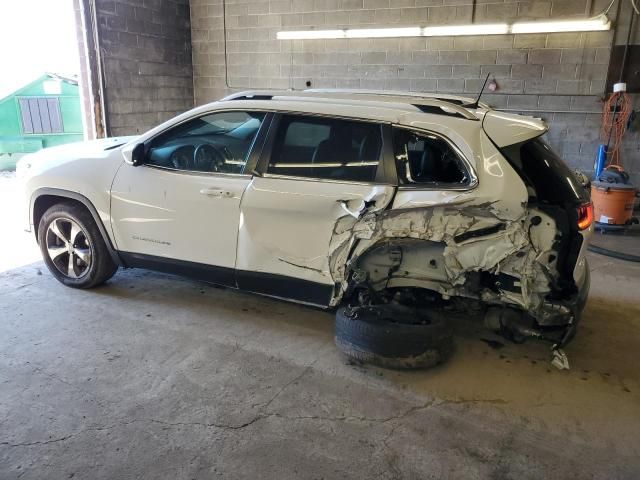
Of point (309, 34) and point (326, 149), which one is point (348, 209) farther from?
point (309, 34)

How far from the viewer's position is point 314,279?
332cm

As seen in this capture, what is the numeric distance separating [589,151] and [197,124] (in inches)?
235

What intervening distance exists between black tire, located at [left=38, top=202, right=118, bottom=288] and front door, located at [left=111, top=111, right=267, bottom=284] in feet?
0.78

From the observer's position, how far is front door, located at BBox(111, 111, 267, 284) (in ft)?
11.3

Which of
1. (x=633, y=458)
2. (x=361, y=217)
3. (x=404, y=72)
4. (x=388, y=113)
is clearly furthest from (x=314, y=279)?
(x=404, y=72)

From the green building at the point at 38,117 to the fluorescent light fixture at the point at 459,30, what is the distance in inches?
184

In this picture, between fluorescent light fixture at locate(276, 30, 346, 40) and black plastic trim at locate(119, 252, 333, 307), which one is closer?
black plastic trim at locate(119, 252, 333, 307)

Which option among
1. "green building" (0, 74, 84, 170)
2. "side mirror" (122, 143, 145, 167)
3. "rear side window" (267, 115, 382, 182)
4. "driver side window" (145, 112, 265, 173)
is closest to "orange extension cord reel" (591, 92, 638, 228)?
"rear side window" (267, 115, 382, 182)

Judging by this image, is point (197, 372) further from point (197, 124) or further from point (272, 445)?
point (197, 124)

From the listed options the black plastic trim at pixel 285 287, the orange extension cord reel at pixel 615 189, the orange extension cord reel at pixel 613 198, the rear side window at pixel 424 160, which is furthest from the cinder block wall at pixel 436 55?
the black plastic trim at pixel 285 287

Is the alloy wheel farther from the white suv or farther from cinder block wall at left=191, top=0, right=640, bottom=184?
cinder block wall at left=191, top=0, right=640, bottom=184

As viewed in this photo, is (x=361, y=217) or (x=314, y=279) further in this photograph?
(x=314, y=279)

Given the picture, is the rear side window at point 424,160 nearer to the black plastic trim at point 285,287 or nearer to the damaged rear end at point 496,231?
the damaged rear end at point 496,231

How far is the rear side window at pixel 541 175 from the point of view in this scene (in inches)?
115
